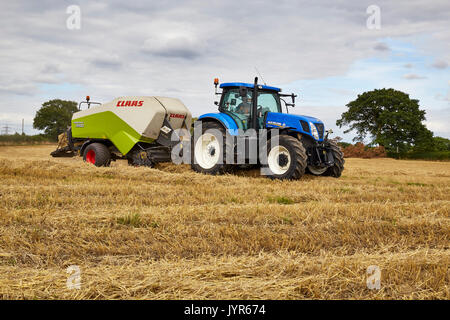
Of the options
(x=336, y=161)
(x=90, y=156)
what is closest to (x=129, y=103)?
(x=90, y=156)

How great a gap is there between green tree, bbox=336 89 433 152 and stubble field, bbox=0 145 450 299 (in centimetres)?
2682

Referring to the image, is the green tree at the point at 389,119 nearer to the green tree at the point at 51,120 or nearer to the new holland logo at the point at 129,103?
the new holland logo at the point at 129,103

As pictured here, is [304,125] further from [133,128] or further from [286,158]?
[133,128]

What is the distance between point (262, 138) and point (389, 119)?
82.5ft

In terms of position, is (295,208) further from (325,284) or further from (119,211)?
(325,284)

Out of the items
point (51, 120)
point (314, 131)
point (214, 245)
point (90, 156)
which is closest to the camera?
point (214, 245)

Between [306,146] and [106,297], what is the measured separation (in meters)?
Answer: 8.45

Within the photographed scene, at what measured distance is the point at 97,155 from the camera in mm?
13203

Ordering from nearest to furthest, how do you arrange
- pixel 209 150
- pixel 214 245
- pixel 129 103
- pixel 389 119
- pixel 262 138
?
pixel 214 245 → pixel 262 138 → pixel 209 150 → pixel 129 103 → pixel 389 119

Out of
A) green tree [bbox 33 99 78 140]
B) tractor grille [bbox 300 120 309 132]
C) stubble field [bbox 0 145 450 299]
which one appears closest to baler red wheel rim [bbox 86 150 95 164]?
stubble field [bbox 0 145 450 299]

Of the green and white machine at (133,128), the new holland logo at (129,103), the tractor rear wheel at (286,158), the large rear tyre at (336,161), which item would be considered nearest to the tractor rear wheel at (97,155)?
the green and white machine at (133,128)

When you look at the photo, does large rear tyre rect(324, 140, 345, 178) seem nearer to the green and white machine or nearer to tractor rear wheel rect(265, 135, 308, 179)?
tractor rear wheel rect(265, 135, 308, 179)

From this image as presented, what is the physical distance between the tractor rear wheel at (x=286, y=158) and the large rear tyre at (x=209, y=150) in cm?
126

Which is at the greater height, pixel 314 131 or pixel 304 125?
pixel 304 125
